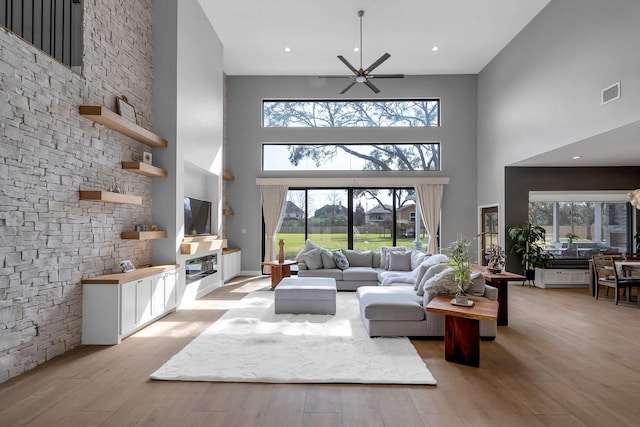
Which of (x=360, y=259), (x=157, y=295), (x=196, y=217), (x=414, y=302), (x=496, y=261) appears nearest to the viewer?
(x=414, y=302)

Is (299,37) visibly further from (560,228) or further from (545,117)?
(560,228)

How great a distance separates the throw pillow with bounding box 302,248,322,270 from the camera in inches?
287

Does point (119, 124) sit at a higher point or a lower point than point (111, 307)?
higher

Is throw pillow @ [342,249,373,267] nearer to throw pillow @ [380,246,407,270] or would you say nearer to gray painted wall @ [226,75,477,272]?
throw pillow @ [380,246,407,270]

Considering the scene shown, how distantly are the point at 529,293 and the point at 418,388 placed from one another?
5327 mm

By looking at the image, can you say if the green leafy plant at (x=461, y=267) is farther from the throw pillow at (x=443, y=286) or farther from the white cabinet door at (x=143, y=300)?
the white cabinet door at (x=143, y=300)

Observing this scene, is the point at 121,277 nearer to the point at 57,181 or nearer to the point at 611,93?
the point at 57,181

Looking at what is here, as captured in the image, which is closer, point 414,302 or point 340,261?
point 414,302

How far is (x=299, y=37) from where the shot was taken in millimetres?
7445

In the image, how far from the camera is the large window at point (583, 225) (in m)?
8.28

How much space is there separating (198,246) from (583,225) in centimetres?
889

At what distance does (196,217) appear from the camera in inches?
255

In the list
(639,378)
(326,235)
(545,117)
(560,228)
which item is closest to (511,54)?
(545,117)

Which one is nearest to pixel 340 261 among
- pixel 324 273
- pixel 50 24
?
pixel 324 273
